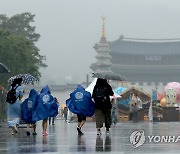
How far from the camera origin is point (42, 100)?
52.9 feet

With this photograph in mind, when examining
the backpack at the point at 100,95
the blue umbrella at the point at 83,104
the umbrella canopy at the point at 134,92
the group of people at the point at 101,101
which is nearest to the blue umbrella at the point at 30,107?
the blue umbrella at the point at 83,104

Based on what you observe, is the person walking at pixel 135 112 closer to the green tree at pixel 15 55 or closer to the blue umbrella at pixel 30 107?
the green tree at pixel 15 55

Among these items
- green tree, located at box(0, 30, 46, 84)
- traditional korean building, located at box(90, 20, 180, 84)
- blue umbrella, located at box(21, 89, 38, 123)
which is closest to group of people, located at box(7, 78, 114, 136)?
blue umbrella, located at box(21, 89, 38, 123)

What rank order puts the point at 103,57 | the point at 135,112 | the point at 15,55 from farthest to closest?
1. the point at 103,57
2. the point at 15,55
3. the point at 135,112

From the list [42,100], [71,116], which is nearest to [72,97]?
[42,100]

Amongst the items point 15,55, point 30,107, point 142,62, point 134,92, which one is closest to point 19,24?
point 15,55

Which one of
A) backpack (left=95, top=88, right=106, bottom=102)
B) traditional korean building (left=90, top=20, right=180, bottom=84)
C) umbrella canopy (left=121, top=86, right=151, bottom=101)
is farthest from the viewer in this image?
traditional korean building (left=90, top=20, right=180, bottom=84)

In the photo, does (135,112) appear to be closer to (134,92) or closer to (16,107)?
(134,92)

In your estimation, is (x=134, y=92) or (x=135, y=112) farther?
(x=134, y=92)

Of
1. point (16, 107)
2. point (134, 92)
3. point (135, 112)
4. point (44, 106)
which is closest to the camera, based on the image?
point (44, 106)

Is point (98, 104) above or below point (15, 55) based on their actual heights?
below

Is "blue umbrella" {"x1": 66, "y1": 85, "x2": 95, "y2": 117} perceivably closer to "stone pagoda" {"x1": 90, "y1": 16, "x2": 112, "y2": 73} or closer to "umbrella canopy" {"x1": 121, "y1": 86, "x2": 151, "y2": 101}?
"umbrella canopy" {"x1": 121, "y1": 86, "x2": 151, "y2": 101}

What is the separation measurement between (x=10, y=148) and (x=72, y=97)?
526 centimetres

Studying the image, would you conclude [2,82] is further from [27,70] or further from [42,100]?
[42,100]
